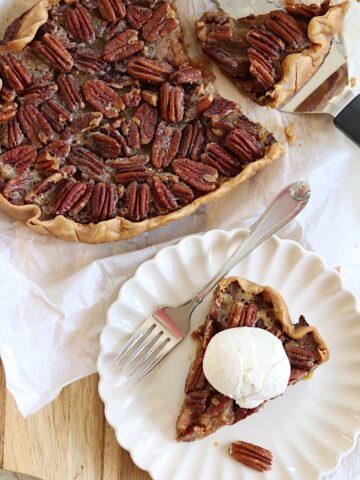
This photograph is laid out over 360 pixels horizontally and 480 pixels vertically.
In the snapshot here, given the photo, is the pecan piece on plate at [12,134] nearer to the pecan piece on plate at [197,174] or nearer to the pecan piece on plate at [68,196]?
the pecan piece on plate at [68,196]

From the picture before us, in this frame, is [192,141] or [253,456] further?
[192,141]

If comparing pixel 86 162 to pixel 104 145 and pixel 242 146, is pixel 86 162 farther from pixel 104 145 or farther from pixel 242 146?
pixel 242 146

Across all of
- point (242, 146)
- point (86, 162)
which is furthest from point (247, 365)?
point (86, 162)

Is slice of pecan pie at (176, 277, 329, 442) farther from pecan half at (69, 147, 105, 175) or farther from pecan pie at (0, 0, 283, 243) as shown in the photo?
pecan half at (69, 147, 105, 175)

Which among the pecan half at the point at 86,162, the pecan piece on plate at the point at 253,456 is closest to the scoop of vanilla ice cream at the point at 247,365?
the pecan piece on plate at the point at 253,456

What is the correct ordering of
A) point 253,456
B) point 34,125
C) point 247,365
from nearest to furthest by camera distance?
point 247,365
point 253,456
point 34,125

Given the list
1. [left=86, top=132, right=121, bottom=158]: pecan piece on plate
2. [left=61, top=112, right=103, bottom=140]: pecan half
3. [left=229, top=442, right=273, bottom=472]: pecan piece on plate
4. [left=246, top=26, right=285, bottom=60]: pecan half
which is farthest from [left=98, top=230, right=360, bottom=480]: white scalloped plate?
[left=246, top=26, right=285, bottom=60]: pecan half
